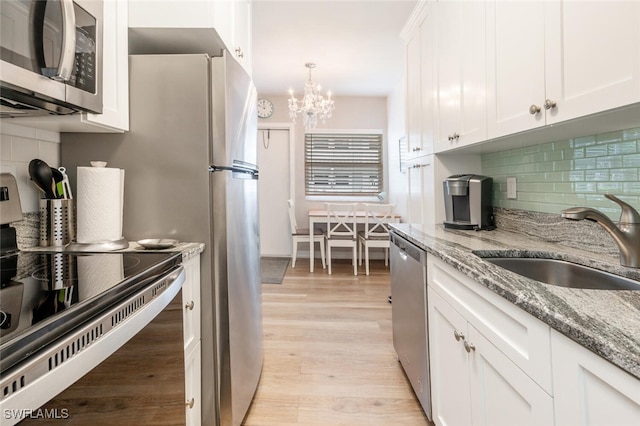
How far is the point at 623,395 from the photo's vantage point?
491 millimetres

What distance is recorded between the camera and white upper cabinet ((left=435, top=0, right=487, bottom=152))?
1.47m

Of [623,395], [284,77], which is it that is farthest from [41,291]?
[284,77]

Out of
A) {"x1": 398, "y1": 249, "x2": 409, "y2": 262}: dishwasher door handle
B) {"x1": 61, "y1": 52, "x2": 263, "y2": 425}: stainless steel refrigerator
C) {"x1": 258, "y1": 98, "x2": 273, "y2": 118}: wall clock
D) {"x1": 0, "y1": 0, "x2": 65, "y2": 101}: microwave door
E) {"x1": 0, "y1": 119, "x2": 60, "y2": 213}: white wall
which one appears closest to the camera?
{"x1": 0, "y1": 0, "x2": 65, "y2": 101}: microwave door

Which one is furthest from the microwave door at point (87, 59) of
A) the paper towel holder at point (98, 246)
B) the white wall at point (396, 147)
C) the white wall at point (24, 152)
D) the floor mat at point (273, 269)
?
the white wall at point (396, 147)

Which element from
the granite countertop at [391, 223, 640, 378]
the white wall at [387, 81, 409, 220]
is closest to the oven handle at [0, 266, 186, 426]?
the granite countertop at [391, 223, 640, 378]

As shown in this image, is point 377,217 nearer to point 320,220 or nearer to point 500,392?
point 320,220

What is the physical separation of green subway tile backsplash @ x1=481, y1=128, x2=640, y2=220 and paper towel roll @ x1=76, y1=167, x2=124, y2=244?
1934mm

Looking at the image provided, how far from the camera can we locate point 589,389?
0.56 m

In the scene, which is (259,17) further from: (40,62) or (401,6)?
(40,62)

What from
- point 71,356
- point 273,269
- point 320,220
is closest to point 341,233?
point 320,220

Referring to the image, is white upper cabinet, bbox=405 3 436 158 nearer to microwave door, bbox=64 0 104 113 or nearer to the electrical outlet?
the electrical outlet

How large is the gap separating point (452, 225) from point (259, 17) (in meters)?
2.47

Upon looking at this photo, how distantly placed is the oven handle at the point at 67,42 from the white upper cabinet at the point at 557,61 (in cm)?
154

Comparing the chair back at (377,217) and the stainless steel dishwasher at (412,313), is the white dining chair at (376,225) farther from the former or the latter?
the stainless steel dishwasher at (412,313)
